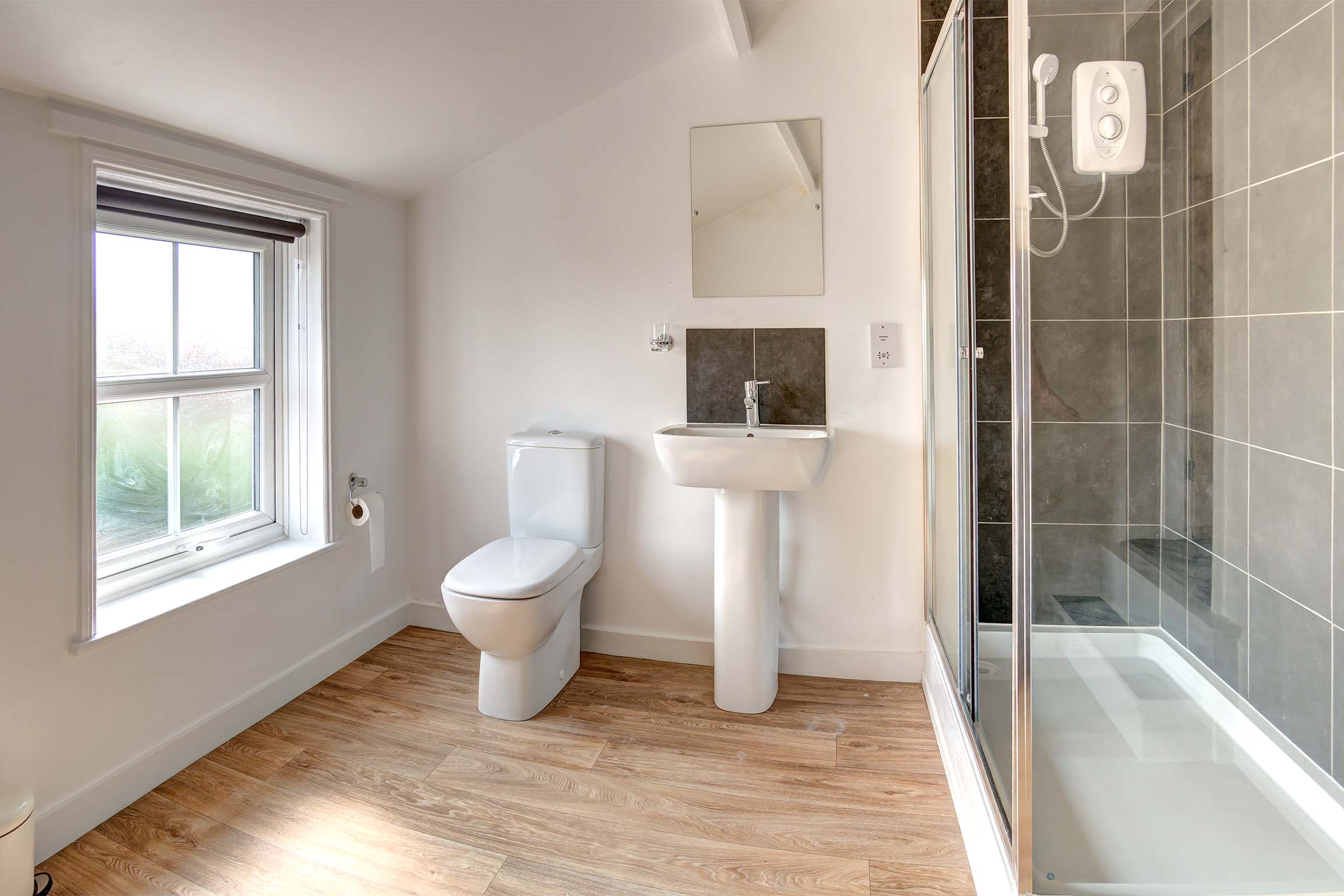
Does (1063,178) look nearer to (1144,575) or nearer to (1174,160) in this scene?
(1174,160)

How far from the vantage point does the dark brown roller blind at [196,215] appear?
194cm

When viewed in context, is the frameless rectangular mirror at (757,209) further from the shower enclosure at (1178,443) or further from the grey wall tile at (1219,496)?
the grey wall tile at (1219,496)

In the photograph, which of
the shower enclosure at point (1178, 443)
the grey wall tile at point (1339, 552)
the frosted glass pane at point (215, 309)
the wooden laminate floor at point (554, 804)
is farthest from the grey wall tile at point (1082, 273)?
the frosted glass pane at point (215, 309)

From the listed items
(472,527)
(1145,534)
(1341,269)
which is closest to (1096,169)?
(1341,269)

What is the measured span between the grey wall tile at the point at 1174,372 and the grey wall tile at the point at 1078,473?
9 centimetres

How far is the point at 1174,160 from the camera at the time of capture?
1.21m

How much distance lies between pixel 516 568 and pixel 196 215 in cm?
140

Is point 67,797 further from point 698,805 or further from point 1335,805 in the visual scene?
point 1335,805

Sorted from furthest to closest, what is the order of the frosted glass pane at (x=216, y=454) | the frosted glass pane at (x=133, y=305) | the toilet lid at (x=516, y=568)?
1. the frosted glass pane at (x=216, y=454)
2. the toilet lid at (x=516, y=568)
3. the frosted glass pane at (x=133, y=305)

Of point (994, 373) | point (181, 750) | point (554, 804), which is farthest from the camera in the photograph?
point (181, 750)

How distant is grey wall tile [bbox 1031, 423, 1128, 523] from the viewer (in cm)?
124

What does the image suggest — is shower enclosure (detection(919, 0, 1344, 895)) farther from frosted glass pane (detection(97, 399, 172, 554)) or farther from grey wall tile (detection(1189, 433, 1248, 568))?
frosted glass pane (detection(97, 399, 172, 554))

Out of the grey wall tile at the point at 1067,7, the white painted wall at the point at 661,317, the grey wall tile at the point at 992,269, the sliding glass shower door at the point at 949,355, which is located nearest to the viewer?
the grey wall tile at the point at 1067,7

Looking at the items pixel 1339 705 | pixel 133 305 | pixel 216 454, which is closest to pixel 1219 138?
pixel 1339 705
